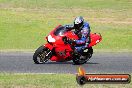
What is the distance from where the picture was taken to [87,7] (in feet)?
182

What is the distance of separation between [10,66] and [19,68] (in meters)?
0.48

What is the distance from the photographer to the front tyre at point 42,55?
655 inches

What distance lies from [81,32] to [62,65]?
4.20 ft

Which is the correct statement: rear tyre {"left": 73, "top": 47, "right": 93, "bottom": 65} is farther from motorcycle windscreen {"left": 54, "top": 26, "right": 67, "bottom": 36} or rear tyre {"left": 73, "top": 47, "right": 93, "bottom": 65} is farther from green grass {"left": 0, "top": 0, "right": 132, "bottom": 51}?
green grass {"left": 0, "top": 0, "right": 132, "bottom": 51}

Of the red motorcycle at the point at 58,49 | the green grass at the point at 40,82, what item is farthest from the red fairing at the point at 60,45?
the green grass at the point at 40,82

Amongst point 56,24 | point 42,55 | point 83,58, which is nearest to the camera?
point 42,55

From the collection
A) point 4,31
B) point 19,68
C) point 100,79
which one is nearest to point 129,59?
point 19,68

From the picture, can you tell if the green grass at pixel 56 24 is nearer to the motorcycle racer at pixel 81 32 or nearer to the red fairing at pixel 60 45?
the motorcycle racer at pixel 81 32

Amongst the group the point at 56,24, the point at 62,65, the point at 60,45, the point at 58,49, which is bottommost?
the point at 56,24

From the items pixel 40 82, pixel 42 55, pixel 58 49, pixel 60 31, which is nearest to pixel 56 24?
pixel 60 31

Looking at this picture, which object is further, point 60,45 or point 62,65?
point 60,45

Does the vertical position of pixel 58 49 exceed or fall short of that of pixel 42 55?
it exceeds it

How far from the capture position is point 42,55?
1670 cm

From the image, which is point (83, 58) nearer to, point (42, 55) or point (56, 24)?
point (42, 55)
